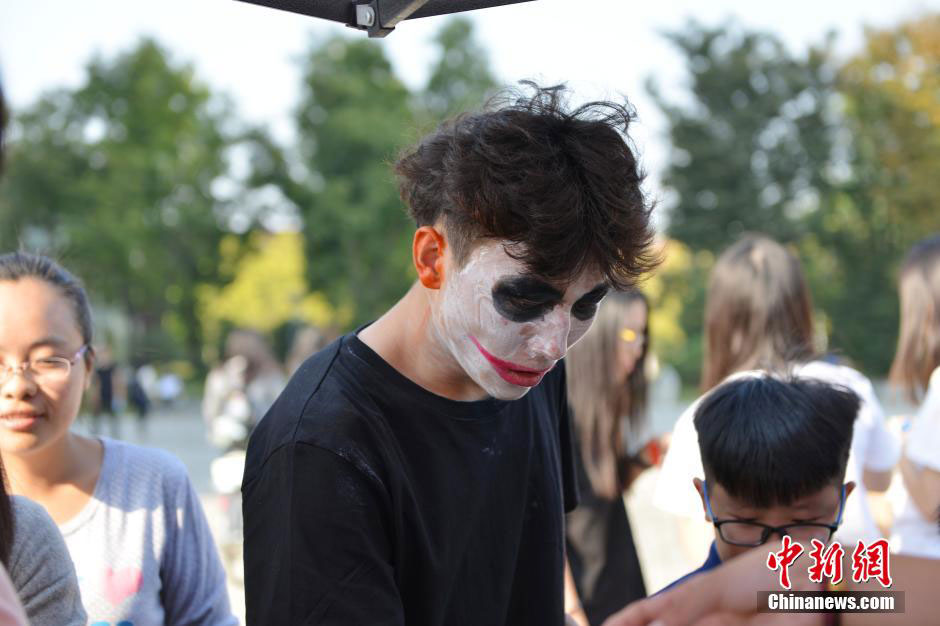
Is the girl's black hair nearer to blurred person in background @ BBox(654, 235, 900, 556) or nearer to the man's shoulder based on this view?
the man's shoulder

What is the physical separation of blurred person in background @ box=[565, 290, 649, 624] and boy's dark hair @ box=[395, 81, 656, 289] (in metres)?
1.71

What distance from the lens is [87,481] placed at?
8.12 ft

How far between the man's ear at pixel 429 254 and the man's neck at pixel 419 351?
0.20ft

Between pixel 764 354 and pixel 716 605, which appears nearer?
pixel 716 605

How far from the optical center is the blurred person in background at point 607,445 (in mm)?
3519

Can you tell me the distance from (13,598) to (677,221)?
115 ft

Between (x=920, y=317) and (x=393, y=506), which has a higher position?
(x=920, y=317)

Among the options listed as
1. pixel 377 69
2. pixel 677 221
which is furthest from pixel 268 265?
pixel 677 221

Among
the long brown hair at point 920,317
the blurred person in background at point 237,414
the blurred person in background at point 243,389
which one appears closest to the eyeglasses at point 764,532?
the long brown hair at point 920,317

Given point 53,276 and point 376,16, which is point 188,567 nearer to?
point 53,276

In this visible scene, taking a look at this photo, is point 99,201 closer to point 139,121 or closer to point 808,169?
point 139,121

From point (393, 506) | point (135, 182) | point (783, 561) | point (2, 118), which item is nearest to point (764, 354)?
point (393, 506)

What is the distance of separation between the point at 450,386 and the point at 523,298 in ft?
0.77

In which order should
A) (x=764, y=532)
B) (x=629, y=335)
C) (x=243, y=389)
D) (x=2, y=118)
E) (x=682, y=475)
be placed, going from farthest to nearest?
(x=243, y=389)
(x=629, y=335)
(x=682, y=475)
(x=764, y=532)
(x=2, y=118)
